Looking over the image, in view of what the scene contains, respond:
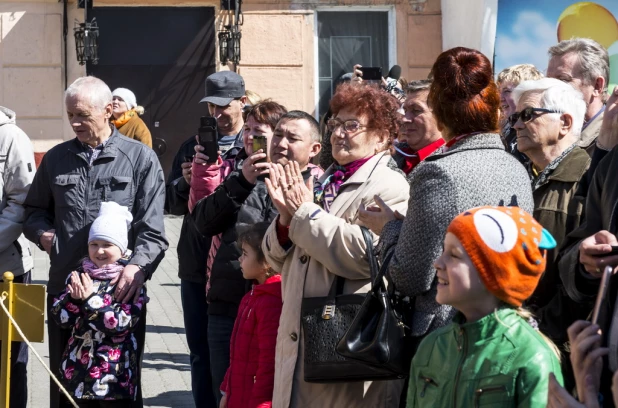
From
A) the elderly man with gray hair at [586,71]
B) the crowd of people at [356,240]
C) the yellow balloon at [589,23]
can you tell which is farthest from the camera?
the yellow balloon at [589,23]

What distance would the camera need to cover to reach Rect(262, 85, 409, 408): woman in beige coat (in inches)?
161

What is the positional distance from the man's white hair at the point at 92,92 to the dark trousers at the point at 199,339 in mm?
1142

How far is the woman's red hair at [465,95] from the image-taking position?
3812 mm

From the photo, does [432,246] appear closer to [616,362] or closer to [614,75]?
[616,362]

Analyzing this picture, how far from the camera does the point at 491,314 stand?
10.1 ft

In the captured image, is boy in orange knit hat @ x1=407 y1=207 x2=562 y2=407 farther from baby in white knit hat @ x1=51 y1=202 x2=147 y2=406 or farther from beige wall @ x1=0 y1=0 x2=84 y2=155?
beige wall @ x1=0 y1=0 x2=84 y2=155

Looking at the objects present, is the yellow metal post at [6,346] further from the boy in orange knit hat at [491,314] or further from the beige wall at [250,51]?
the beige wall at [250,51]

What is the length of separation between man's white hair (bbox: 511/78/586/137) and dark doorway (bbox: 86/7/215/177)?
10941mm

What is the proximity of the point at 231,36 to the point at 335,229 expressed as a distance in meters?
11.2

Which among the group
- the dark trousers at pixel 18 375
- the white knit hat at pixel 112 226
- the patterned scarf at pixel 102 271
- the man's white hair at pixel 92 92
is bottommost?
the dark trousers at pixel 18 375

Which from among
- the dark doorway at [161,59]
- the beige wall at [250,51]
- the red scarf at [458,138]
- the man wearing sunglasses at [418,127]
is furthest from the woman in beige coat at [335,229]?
the dark doorway at [161,59]

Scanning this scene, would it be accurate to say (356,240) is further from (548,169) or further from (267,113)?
(267,113)

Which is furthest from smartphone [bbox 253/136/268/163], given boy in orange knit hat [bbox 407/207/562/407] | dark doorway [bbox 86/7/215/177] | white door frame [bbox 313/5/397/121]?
white door frame [bbox 313/5/397/121]

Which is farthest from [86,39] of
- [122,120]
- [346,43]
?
[122,120]
